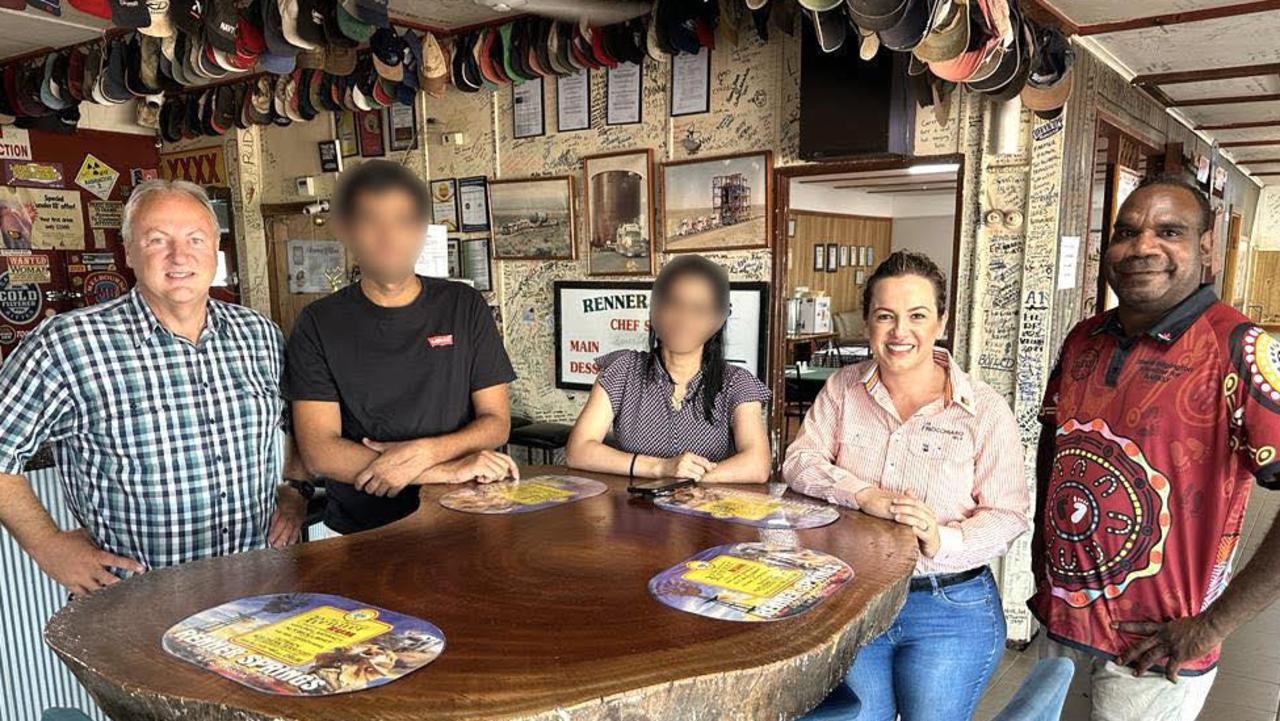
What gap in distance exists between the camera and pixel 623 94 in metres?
4.10

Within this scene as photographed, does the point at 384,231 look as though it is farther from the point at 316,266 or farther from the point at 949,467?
the point at 316,266

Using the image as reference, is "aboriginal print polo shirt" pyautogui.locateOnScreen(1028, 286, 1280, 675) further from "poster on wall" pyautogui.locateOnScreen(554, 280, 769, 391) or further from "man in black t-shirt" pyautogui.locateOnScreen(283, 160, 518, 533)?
"poster on wall" pyautogui.locateOnScreen(554, 280, 769, 391)

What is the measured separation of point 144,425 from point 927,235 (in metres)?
10.9

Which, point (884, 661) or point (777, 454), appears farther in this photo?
point (777, 454)

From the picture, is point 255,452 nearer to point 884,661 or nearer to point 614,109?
point 884,661

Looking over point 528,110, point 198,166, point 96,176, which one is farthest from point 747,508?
point 96,176

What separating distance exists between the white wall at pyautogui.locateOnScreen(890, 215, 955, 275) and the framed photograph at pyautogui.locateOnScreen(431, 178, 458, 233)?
7.55 meters

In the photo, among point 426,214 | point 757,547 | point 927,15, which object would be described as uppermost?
point 927,15

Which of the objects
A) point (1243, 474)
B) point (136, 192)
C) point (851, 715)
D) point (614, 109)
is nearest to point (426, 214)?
point (136, 192)

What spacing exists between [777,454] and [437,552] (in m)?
2.82

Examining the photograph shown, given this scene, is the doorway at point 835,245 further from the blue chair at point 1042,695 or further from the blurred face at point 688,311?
the blue chair at point 1042,695

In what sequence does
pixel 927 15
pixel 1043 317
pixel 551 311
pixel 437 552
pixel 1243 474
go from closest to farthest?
pixel 437 552 < pixel 1243 474 < pixel 927 15 < pixel 1043 317 < pixel 551 311

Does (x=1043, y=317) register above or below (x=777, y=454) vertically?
above

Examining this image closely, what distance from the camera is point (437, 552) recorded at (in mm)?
1354
